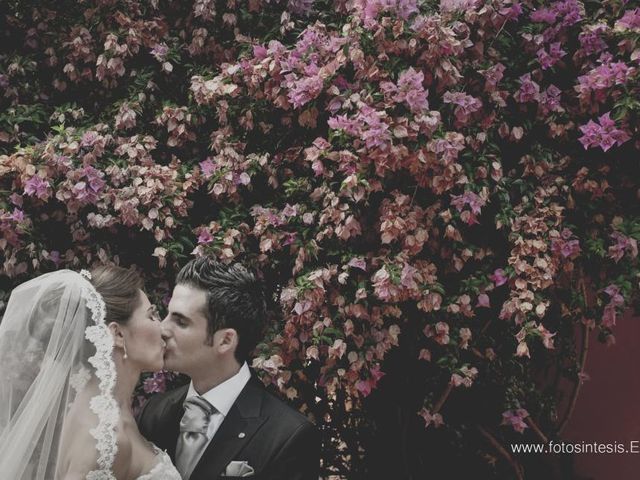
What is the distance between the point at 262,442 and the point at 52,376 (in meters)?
0.81

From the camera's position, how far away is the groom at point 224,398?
2924 millimetres

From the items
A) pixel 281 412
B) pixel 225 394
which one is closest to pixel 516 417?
pixel 281 412

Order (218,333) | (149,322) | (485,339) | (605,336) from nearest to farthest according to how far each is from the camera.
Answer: (149,322) → (218,333) → (605,336) → (485,339)

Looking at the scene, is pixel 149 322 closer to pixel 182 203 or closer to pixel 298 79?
pixel 182 203

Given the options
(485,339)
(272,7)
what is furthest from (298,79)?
(485,339)

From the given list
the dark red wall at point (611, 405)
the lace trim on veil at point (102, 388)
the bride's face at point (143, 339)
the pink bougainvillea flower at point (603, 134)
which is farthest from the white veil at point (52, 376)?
the dark red wall at point (611, 405)

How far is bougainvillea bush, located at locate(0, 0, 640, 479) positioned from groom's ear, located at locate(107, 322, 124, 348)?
95cm

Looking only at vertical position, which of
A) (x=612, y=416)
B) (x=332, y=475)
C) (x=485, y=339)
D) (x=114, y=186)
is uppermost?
(x=114, y=186)

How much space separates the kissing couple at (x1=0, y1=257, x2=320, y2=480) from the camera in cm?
254

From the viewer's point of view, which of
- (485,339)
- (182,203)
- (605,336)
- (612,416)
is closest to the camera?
(182,203)

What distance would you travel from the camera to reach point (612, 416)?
204 inches

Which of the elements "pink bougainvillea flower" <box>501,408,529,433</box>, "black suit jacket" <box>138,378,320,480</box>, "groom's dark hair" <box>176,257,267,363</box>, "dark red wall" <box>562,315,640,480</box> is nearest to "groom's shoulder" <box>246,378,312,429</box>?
"black suit jacket" <box>138,378,320,480</box>

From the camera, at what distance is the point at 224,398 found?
3.04 meters

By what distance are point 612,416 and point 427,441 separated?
1210mm
